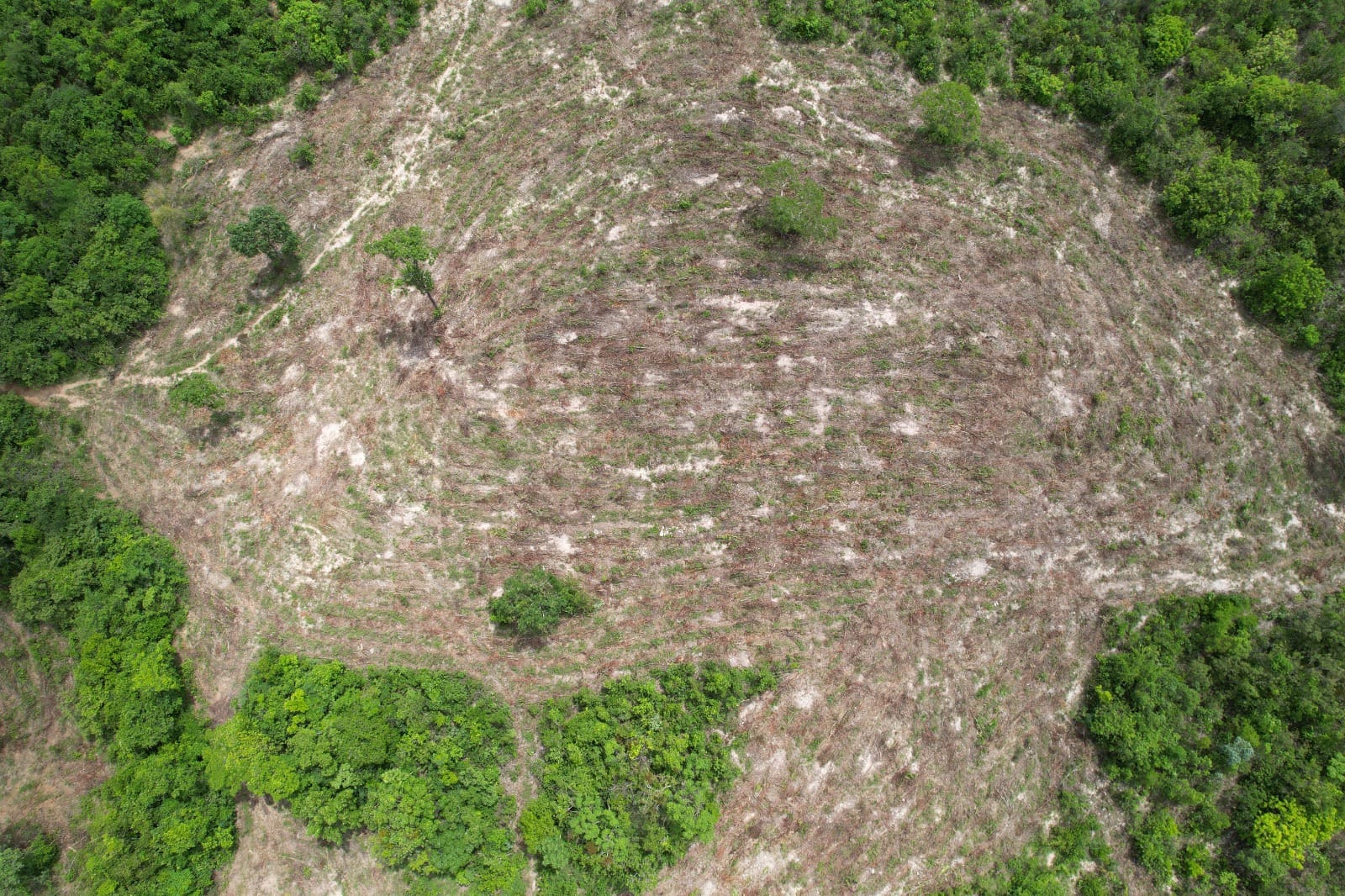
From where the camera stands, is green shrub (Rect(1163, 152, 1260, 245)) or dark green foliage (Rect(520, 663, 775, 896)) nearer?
dark green foliage (Rect(520, 663, 775, 896))

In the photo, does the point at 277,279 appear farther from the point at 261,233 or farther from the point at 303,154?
the point at 303,154

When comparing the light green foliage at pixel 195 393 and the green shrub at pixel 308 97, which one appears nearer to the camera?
the light green foliage at pixel 195 393

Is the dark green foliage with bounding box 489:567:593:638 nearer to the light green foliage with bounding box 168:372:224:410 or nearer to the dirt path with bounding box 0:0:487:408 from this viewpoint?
the light green foliage with bounding box 168:372:224:410

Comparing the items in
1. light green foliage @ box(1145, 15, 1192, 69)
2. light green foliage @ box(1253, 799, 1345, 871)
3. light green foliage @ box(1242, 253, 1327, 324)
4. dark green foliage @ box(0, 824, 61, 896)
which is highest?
light green foliage @ box(1145, 15, 1192, 69)

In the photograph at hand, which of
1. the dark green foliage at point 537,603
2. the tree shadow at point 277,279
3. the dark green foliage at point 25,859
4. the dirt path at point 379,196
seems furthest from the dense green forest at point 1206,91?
the dark green foliage at point 25,859

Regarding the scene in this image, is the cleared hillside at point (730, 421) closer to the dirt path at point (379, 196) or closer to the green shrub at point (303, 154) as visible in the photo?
the dirt path at point (379, 196)

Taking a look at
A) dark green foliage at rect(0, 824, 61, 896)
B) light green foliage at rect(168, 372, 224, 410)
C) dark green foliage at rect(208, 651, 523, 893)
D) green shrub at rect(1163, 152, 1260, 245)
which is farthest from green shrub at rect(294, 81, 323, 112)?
green shrub at rect(1163, 152, 1260, 245)
